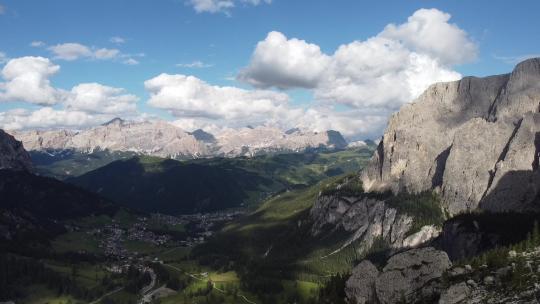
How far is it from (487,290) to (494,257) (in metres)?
15.8

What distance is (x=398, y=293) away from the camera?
113062 mm

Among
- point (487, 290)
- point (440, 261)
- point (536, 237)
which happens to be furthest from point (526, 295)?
point (536, 237)

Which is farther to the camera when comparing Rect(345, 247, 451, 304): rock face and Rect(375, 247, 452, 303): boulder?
Rect(375, 247, 452, 303): boulder

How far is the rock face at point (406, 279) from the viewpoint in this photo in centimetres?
10669

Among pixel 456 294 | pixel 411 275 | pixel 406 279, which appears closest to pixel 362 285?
pixel 406 279

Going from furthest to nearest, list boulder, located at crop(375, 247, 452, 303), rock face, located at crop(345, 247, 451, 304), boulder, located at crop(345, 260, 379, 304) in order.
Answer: boulder, located at crop(345, 260, 379, 304) < boulder, located at crop(375, 247, 452, 303) < rock face, located at crop(345, 247, 451, 304)

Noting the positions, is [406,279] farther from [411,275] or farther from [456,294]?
[456,294]

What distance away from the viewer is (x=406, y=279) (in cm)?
11269

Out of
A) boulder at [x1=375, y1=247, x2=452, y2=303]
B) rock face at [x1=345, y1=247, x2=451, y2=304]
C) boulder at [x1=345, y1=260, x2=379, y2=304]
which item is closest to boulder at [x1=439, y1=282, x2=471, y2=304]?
rock face at [x1=345, y1=247, x2=451, y2=304]

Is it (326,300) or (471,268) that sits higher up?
(471,268)

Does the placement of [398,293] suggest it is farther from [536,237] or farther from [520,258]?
[536,237]

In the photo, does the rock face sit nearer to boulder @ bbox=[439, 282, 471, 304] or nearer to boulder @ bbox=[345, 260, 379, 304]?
boulder @ bbox=[345, 260, 379, 304]

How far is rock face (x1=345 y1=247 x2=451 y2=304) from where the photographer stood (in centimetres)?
10669

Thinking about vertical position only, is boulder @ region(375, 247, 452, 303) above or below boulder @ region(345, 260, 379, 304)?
above
